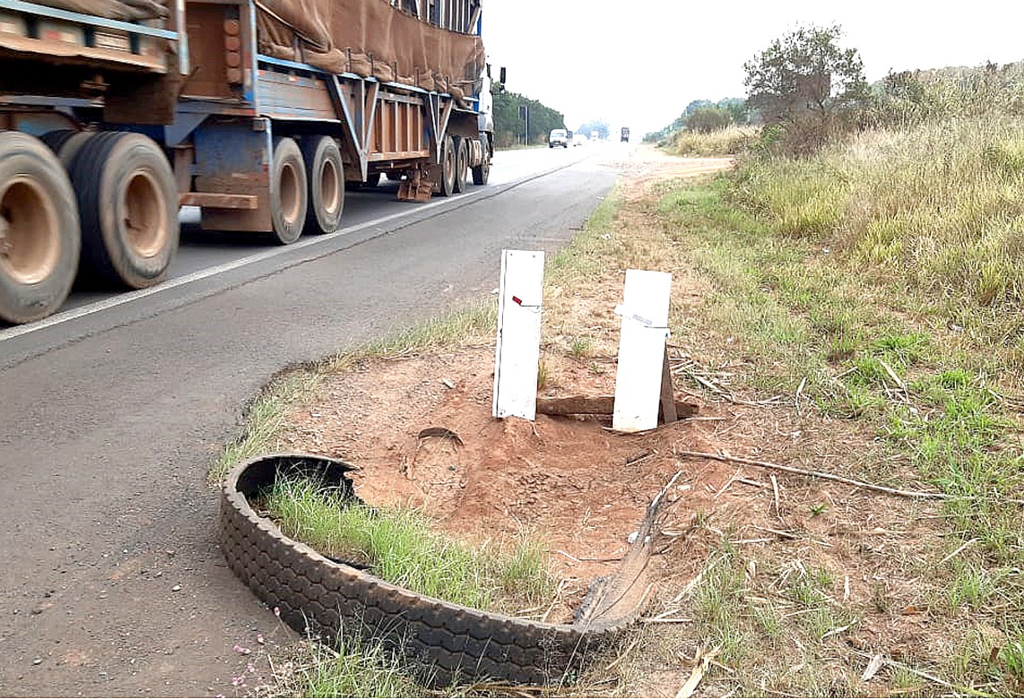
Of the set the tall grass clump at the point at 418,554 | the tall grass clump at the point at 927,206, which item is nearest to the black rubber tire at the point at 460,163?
the tall grass clump at the point at 927,206

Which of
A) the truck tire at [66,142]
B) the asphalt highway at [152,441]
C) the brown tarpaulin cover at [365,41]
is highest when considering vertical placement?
the brown tarpaulin cover at [365,41]

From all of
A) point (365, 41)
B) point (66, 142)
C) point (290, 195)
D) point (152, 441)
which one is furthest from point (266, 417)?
point (365, 41)

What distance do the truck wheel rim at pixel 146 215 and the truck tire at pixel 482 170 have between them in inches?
538

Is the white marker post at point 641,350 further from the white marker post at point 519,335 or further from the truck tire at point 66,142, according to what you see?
the truck tire at point 66,142

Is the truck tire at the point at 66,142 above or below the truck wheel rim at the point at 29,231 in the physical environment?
above

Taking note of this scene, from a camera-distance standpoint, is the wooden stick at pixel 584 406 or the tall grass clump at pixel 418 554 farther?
the wooden stick at pixel 584 406

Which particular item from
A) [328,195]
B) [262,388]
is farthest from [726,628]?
[328,195]

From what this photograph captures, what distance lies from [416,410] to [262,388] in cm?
90

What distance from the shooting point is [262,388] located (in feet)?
16.3

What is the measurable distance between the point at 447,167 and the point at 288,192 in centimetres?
761

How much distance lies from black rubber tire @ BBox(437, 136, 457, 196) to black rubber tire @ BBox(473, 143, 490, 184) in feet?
8.68

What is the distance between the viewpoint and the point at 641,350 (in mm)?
4469

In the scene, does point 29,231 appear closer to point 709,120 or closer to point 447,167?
point 447,167

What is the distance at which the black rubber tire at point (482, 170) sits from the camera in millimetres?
21138
